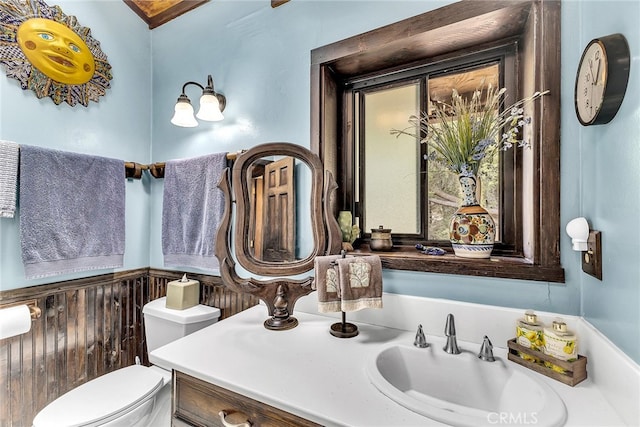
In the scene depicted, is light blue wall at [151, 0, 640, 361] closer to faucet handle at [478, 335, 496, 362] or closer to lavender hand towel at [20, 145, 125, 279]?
faucet handle at [478, 335, 496, 362]

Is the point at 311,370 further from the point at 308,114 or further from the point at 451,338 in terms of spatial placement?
the point at 308,114

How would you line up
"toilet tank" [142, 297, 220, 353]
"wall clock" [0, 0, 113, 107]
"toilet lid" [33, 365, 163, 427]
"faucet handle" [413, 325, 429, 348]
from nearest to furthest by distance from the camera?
1. "faucet handle" [413, 325, 429, 348]
2. "toilet lid" [33, 365, 163, 427]
3. "wall clock" [0, 0, 113, 107]
4. "toilet tank" [142, 297, 220, 353]

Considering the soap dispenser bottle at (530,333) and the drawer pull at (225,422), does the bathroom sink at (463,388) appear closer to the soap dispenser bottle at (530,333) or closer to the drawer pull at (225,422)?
the soap dispenser bottle at (530,333)

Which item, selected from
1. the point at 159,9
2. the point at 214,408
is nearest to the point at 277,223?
the point at 214,408

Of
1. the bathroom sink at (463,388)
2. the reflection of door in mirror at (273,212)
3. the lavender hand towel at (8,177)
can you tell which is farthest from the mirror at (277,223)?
the lavender hand towel at (8,177)

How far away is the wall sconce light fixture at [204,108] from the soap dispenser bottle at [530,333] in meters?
1.48

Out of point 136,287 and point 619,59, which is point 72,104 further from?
point 619,59

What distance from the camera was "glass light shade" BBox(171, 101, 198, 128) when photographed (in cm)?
148

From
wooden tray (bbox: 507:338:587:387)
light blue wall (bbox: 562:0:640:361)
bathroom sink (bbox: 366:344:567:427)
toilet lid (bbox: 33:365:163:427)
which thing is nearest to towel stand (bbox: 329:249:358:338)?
bathroom sink (bbox: 366:344:567:427)

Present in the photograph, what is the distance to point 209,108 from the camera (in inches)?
56.1

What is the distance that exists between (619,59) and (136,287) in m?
2.20

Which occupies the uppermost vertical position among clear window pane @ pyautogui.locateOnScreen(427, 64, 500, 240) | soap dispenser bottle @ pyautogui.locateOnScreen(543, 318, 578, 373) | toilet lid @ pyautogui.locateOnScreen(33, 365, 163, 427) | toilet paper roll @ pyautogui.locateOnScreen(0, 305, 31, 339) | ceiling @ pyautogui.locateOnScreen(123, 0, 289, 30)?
ceiling @ pyautogui.locateOnScreen(123, 0, 289, 30)

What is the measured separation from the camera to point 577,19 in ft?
2.77

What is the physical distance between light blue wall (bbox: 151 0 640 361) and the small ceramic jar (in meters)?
0.12
